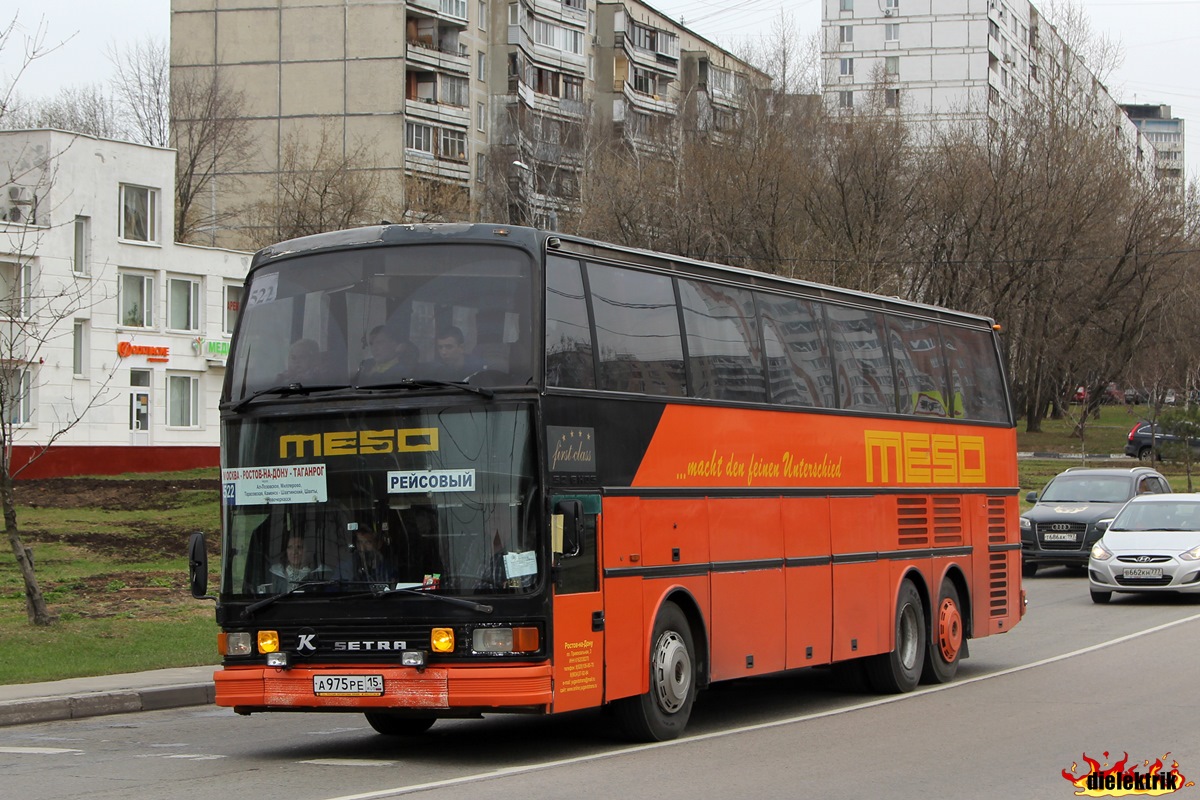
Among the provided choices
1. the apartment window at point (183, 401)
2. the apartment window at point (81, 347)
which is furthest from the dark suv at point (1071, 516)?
the apartment window at point (183, 401)

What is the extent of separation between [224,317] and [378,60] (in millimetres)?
21513

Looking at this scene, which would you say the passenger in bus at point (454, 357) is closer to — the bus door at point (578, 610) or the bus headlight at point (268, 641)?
the bus door at point (578, 610)

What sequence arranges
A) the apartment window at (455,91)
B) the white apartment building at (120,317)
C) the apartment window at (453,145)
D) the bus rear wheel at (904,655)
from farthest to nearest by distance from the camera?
the apartment window at (455,91) < the apartment window at (453,145) < the white apartment building at (120,317) < the bus rear wheel at (904,655)

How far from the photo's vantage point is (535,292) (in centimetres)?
1072

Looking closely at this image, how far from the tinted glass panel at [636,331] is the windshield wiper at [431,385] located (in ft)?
3.71

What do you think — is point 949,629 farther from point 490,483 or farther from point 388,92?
point 388,92

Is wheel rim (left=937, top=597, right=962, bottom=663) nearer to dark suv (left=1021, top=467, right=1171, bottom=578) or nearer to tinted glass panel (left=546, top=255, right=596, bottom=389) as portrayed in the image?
tinted glass panel (left=546, top=255, right=596, bottom=389)

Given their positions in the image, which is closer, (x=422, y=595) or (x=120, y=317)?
(x=422, y=595)

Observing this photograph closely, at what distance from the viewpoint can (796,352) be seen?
14.1 meters

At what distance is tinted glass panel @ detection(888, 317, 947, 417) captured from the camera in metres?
16.0

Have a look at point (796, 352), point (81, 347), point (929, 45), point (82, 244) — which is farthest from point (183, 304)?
point (929, 45)

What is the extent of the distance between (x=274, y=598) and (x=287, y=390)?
146cm

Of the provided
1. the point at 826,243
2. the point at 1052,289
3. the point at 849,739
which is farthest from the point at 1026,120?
the point at 849,739

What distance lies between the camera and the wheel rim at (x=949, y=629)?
1633 centimetres
